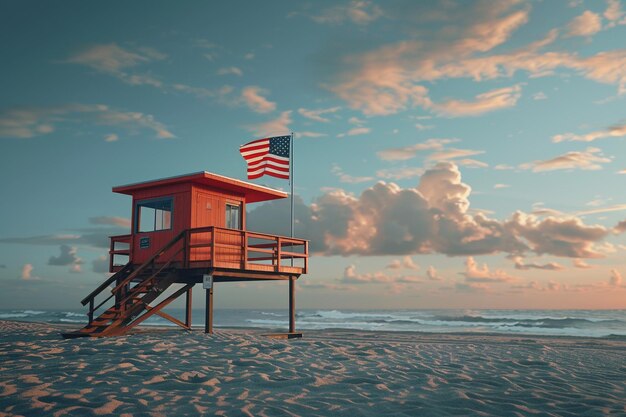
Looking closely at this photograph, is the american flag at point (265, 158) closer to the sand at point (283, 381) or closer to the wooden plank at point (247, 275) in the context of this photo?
the wooden plank at point (247, 275)

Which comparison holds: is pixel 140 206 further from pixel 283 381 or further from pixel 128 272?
pixel 283 381

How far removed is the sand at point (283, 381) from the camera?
6949 mm

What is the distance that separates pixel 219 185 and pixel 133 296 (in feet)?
15.5

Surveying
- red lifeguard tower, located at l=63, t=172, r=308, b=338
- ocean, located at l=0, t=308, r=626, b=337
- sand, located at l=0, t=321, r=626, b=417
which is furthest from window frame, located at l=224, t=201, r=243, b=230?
ocean, located at l=0, t=308, r=626, b=337

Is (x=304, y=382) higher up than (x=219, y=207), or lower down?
lower down

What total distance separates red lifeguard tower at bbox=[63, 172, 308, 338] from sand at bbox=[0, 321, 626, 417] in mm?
3395

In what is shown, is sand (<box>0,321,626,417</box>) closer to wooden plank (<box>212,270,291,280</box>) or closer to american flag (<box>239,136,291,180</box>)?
wooden plank (<box>212,270,291,280</box>)

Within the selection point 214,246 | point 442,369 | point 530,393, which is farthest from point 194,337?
point 530,393

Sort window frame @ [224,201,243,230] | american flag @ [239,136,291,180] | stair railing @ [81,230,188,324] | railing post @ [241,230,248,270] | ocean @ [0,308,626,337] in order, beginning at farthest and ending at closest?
ocean @ [0,308,626,337] → american flag @ [239,136,291,180] → window frame @ [224,201,243,230] → railing post @ [241,230,248,270] → stair railing @ [81,230,188,324]

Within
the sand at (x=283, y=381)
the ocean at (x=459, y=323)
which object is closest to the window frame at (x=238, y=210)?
the sand at (x=283, y=381)

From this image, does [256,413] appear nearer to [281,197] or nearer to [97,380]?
[97,380]

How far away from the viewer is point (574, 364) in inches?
482

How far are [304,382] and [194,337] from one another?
6.18 m

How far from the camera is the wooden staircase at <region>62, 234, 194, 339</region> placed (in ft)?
49.9
